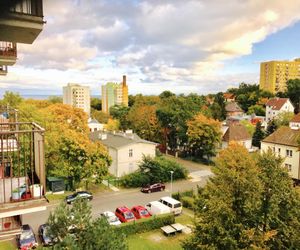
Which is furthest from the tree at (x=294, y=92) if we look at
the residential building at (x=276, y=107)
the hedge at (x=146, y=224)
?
the hedge at (x=146, y=224)

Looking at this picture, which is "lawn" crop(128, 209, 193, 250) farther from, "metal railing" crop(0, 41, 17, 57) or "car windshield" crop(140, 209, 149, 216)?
"metal railing" crop(0, 41, 17, 57)

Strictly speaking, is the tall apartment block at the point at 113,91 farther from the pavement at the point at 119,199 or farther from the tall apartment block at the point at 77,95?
the pavement at the point at 119,199

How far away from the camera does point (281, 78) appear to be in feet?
347

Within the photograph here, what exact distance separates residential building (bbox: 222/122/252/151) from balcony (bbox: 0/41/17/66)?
115ft

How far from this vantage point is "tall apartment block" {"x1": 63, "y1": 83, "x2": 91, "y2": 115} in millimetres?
108519

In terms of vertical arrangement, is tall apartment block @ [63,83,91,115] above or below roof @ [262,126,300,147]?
above

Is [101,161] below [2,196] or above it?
below

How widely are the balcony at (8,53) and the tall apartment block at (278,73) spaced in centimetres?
10713

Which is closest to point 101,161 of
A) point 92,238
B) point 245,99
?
point 92,238

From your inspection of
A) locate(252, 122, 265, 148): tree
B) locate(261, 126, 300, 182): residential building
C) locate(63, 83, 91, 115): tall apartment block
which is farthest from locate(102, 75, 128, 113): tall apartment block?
locate(261, 126, 300, 182): residential building

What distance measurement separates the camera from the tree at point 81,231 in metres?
9.58

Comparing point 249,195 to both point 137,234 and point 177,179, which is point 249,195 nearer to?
point 137,234

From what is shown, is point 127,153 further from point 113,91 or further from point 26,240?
point 113,91

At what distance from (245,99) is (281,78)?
125 feet
